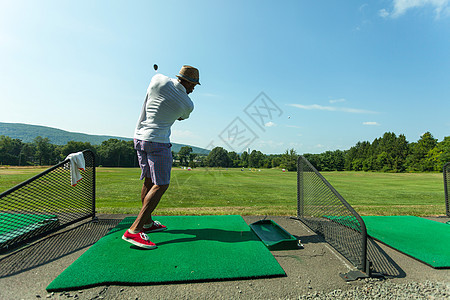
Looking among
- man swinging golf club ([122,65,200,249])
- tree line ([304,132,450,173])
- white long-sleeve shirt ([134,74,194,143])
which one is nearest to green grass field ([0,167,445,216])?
man swinging golf club ([122,65,200,249])

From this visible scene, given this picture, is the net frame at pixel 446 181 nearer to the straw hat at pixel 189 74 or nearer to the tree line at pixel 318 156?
the straw hat at pixel 189 74

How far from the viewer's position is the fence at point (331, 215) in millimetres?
2779

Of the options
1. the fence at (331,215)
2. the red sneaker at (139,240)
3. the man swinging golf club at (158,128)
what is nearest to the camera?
the fence at (331,215)

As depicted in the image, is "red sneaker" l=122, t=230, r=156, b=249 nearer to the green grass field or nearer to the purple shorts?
the purple shorts

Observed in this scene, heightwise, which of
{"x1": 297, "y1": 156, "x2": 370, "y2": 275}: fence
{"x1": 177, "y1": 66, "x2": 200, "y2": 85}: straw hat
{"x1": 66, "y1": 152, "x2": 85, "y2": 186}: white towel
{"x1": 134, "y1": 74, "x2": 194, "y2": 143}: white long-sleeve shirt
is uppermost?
{"x1": 177, "y1": 66, "x2": 200, "y2": 85}: straw hat

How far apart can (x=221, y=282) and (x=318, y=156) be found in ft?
275

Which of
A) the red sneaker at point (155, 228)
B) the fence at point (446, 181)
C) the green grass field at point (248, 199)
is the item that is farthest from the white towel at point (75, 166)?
the fence at point (446, 181)

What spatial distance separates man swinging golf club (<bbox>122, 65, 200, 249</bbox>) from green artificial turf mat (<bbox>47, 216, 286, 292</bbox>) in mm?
367

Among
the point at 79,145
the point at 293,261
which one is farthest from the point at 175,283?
the point at 79,145

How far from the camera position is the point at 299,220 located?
4801mm

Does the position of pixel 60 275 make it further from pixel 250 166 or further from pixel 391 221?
pixel 250 166

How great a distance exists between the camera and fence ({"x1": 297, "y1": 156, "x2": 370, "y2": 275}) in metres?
2.78

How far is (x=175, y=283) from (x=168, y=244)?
0.98 m

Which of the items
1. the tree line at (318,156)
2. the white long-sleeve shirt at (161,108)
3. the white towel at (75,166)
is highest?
the tree line at (318,156)
